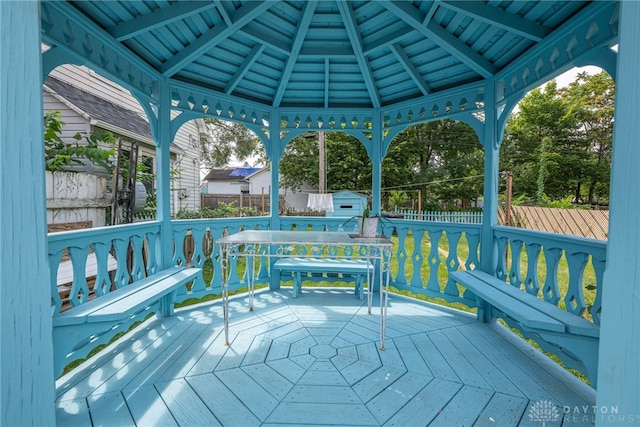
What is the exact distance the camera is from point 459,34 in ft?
9.72

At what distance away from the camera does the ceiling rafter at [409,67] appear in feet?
10.8

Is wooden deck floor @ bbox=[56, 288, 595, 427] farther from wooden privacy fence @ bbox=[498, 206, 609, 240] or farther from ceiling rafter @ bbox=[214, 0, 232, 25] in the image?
wooden privacy fence @ bbox=[498, 206, 609, 240]

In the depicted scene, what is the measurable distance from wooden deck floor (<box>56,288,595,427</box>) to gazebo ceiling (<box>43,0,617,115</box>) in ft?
8.05

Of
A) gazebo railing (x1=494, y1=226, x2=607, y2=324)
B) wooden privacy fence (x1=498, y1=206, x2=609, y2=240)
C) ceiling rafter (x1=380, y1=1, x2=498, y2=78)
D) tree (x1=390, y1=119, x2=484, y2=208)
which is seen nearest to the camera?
gazebo railing (x1=494, y1=226, x2=607, y2=324)

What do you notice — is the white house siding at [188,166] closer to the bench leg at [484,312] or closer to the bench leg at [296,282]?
the bench leg at [296,282]

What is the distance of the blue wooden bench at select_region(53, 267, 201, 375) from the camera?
6.40 ft

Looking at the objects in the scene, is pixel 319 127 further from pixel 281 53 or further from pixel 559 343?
pixel 559 343

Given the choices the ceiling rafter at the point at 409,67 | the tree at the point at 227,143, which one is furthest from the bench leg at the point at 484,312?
the tree at the point at 227,143

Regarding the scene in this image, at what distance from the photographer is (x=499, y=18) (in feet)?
8.10

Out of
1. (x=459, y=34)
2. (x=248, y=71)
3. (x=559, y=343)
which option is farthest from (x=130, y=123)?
(x=559, y=343)

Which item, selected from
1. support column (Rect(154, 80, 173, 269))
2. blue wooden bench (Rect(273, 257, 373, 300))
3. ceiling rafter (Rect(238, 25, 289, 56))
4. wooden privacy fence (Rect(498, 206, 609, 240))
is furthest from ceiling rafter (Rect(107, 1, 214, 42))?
wooden privacy fence (Rect(498, 206, 609, 240))

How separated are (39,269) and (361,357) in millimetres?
2200

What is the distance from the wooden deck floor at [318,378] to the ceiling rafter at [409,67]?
108 inches

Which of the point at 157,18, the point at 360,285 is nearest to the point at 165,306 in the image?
the point at 360,285
